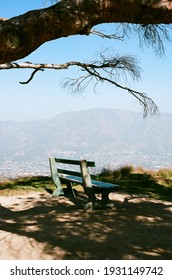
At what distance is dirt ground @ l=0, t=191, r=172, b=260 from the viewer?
489 cm

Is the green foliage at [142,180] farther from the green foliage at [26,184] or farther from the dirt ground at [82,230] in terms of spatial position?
the green foliage at [26,184]

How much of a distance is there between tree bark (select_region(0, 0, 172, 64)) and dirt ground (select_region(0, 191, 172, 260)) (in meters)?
2.83

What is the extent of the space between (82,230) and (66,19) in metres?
3.69

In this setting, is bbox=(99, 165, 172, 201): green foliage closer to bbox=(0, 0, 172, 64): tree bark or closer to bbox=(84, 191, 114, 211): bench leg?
bbox=(84, 191, 114, 211): bench leg

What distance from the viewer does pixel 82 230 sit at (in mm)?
6066

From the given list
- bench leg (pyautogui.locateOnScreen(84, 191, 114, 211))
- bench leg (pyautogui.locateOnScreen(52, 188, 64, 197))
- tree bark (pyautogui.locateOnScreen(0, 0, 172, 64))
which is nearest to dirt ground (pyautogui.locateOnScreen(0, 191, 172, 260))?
bench leg (pyautogui.locateOnScreen(84, 191, 114, 211))

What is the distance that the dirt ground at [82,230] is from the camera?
16.0ft

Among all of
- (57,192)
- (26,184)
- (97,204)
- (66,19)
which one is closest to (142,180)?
(26,184)

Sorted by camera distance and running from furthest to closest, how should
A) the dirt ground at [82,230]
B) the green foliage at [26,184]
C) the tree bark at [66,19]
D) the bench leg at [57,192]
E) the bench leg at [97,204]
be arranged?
1. the green foliage at [26,184]
2. the bench leg at [57,192]
3. the bench leg at [97,204]
4. the dirt ground at [82,230]
5. the tree bark at [66,19]

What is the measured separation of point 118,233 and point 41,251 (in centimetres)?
155

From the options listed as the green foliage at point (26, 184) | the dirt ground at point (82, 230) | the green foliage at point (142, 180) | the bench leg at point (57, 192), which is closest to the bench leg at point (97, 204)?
the dirt ground at point (82, 230)

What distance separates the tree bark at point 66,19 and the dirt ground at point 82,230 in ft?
9.28

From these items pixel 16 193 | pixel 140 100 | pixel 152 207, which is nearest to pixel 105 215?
pixel 152 207
